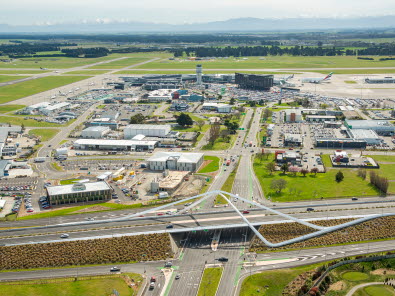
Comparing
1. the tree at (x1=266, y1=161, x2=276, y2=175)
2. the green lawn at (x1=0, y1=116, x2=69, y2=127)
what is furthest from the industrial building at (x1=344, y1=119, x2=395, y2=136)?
the green lawn at (x1=0, y1=116, x2=69, y2=127)

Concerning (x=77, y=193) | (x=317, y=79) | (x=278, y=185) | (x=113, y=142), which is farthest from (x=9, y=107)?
(x=317, y=79)

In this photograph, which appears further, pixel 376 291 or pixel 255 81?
pixel 255 81

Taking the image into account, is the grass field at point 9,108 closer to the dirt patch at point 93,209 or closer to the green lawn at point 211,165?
the green lawn at point 211,165

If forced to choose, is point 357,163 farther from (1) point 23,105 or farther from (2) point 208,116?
(1) point 23,105

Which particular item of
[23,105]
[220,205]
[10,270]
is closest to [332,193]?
[220,205]

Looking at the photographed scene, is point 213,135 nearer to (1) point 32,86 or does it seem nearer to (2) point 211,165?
(2) point 211,165
